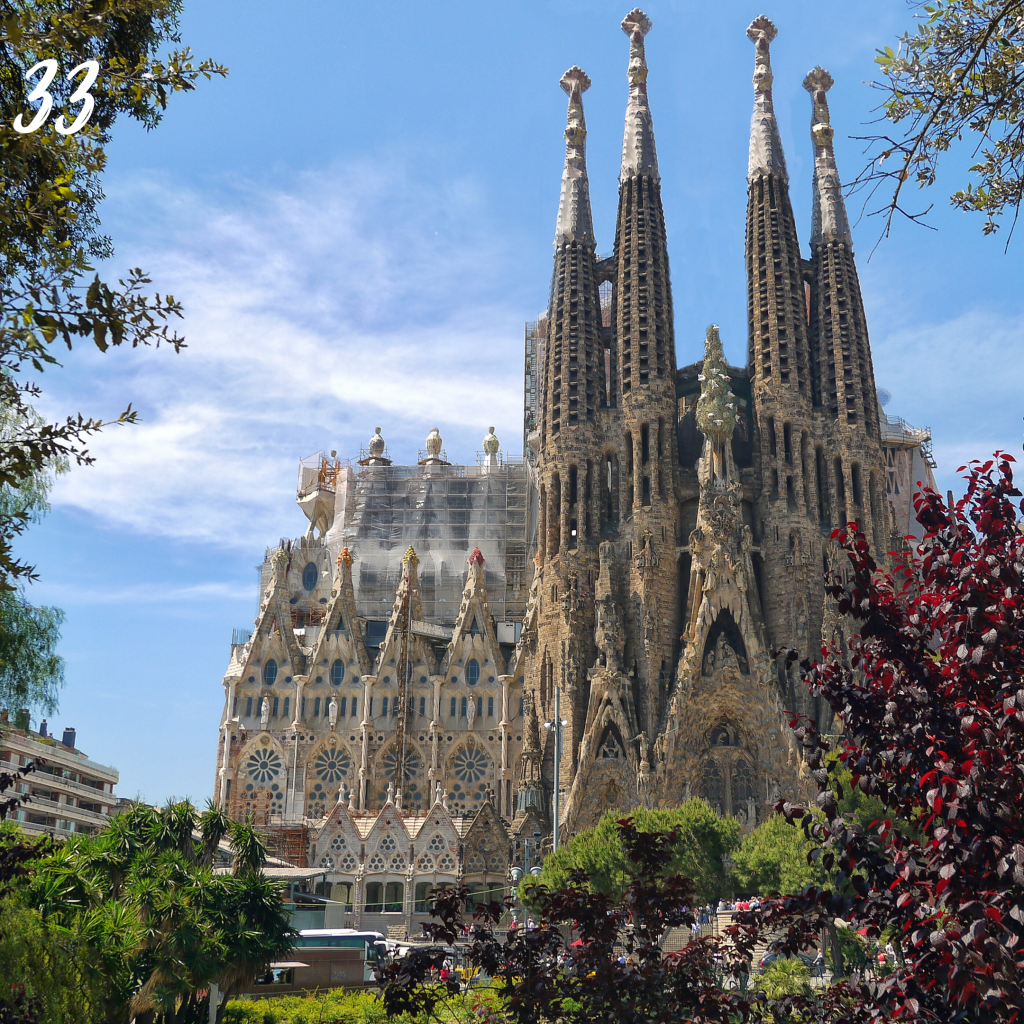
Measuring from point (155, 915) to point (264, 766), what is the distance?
130 feet

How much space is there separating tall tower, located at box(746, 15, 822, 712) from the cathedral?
0.12 m

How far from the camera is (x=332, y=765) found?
56156 mm

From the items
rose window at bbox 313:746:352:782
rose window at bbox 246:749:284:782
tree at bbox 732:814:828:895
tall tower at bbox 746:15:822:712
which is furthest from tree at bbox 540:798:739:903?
rose window at bbox 246:749:284:782

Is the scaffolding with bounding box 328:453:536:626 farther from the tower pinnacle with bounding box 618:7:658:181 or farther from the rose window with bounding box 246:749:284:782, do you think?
the tower pinnacle with bounding box 618:7:658:181

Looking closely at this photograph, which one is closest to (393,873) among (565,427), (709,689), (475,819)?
(475,819)

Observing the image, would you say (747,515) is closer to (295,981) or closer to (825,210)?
(825,210)

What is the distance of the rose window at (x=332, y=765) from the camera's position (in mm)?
55938

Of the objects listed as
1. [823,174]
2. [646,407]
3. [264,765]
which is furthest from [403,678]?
[823,174]

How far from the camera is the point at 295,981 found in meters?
25.2

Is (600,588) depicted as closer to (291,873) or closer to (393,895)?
(393,895)

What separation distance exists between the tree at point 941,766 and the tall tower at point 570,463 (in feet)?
139

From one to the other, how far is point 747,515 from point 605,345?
1311cm

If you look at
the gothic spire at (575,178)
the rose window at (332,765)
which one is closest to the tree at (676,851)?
the rose window at (332,765)

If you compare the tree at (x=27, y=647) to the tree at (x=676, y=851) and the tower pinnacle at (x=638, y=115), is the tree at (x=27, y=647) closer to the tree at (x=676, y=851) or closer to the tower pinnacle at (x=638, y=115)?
the tree at (x=676, y=851)
